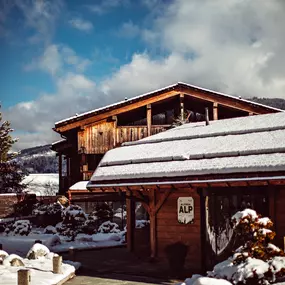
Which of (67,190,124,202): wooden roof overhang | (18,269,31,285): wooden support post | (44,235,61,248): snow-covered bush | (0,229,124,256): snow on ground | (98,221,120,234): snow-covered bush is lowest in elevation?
(0,229,124,256): snow on ground

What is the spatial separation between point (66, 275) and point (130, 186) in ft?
11.3

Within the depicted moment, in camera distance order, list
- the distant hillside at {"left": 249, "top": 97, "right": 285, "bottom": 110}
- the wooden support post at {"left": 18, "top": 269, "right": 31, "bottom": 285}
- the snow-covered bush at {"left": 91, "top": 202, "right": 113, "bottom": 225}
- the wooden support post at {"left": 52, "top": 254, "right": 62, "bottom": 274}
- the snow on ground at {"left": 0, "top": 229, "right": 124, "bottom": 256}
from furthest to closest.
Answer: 1. the distant hillside at {"left": 249, "top": 97, "right": 285, "bottom": 110}
2. the snow-covered bush at {"left": 91, "top": 202, "right": 113, "bottom": 225}
3. the snow on ground at {"left": 0, "top": 229, "right": 124, "bottom": 256}
4. the wooden support post at {"left": 52, "top": 254, "right": 62, "bottom": 274}
5. the wooden support post at {"left": 18, "top": 269, "right": 31, "bottom": 285}

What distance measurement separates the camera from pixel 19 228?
2588 centimetres

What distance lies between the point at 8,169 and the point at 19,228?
1080 centimetres

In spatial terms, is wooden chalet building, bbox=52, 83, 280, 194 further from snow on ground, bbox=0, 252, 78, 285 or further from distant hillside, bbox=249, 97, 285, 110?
distant hillside, bbox=249, 97, 285, 110

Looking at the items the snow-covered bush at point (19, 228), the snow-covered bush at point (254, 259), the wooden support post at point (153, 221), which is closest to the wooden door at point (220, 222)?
the wooden support post at point (153, 221)

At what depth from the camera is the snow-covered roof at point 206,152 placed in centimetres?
1303

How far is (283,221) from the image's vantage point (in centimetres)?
1300

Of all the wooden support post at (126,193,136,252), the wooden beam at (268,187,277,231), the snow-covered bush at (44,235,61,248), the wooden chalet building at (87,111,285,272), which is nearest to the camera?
the wooden chalet building at (87,111,285,272)

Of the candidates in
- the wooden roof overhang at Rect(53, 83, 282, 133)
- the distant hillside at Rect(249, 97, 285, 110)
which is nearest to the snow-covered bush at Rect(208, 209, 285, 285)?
the wooden roof overhang at Rect(53, 83, 282, 133)

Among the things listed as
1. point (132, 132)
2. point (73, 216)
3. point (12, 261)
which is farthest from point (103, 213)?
point (12, 261)

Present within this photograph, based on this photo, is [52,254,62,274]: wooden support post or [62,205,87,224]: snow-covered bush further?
[62,205,87,224]: snow-covered bush

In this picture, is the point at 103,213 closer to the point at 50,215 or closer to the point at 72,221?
the point at 72,221

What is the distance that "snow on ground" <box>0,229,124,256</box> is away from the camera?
20344 millimetres
